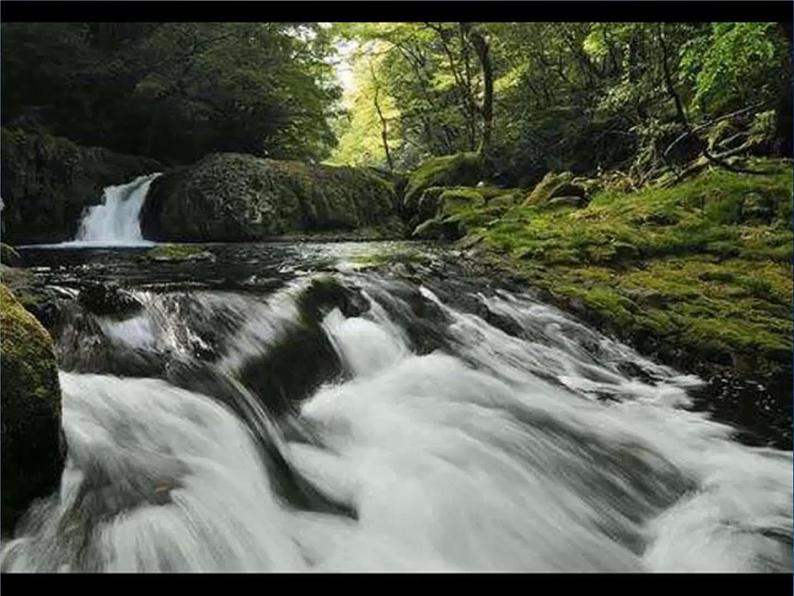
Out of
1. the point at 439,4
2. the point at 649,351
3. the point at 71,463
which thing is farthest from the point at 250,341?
the point at 649,351

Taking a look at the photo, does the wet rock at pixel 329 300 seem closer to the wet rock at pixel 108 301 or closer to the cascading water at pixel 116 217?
the wet rock at pixel 108 301

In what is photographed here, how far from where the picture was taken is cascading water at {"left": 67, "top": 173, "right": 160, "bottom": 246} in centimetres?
374

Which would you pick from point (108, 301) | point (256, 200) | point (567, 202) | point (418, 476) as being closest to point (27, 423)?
point (108, 301)

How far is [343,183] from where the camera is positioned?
13.9 feet

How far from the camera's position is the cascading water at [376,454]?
2322mm

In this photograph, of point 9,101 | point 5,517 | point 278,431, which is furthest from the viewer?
point 9,101

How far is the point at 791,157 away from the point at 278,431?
2413mm

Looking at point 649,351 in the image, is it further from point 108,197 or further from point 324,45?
→ point 108,197

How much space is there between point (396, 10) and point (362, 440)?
1551 mm

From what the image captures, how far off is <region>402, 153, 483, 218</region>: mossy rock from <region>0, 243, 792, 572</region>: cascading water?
0.72m

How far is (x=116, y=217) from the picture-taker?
3818mm

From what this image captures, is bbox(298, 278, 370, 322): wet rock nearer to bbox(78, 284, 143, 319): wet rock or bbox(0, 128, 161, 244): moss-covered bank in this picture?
bbox(78, 284, 143, 319): wet rock

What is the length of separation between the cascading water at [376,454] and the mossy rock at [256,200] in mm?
672
